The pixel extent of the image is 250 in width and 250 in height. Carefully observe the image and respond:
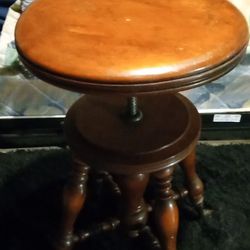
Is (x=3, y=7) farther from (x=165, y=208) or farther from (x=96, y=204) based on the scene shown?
(x=165, y=208)

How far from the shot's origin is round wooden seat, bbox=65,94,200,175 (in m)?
0.70

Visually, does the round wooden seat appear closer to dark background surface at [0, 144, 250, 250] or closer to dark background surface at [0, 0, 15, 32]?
dark background surface at [0, 144, 250, 250]

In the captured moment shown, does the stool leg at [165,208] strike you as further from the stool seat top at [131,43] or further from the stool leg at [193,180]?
the stool seat top at [131,43]

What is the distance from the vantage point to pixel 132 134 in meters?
0.73

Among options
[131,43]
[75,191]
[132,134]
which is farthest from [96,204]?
[131,43]

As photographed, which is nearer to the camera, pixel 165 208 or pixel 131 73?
pixel 131 73

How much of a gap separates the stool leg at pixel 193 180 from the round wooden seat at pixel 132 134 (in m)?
0.12

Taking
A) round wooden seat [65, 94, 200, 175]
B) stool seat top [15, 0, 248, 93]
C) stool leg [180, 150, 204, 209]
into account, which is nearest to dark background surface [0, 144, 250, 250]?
stool leg [180, 150, 204, 209]

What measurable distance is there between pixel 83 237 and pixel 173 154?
284mm

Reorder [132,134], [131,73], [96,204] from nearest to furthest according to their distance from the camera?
[131,73] < [132,134] < [96,204]

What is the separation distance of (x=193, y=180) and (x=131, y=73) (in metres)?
0.43

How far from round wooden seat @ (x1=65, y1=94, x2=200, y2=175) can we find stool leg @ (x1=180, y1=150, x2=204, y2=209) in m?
0.12

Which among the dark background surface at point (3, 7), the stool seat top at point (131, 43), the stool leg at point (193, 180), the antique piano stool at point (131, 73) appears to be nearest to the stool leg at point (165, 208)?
the antique piano stool at point (131, 73)

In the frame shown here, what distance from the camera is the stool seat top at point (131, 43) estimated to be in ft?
1.80
